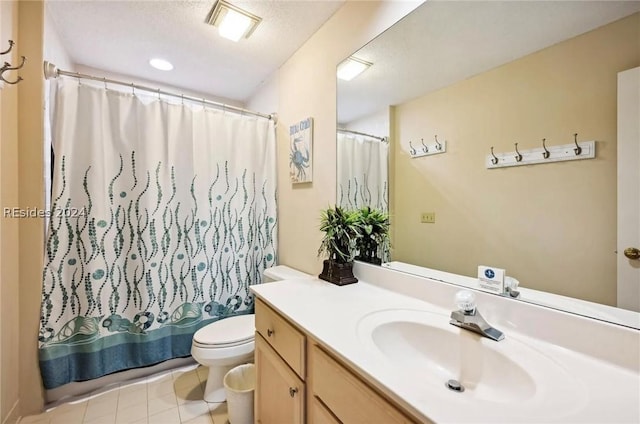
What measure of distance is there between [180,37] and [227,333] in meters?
1.97

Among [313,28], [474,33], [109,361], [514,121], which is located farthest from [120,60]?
[514,121]

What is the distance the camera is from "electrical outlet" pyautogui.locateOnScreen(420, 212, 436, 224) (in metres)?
1.19

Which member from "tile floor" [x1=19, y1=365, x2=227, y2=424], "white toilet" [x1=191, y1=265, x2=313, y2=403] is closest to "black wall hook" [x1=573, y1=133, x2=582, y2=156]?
"white toilet" [x1=191, y1=265, x2=313, y2=403]

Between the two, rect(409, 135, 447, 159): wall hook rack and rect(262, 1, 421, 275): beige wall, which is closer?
rect(409, 135, 447, 159): wall hook rack

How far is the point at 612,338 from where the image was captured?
0.69 meters

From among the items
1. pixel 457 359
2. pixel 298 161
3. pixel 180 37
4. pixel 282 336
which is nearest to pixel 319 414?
pixel 282 336

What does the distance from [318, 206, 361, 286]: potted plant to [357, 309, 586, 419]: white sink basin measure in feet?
1.32

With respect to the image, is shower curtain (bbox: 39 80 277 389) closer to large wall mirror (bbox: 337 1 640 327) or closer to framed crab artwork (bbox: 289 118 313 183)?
framed crab artwork (bbox: 289 118 313 183)

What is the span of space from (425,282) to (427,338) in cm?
26

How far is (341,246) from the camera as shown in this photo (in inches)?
56.3

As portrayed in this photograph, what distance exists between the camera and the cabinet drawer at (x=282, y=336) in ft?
3.05

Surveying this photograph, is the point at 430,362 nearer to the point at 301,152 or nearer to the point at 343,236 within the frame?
the point at 343,236

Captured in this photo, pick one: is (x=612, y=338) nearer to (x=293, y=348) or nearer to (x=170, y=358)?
(x=293, y=348)

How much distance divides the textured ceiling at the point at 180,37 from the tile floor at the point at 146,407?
7.61ft
